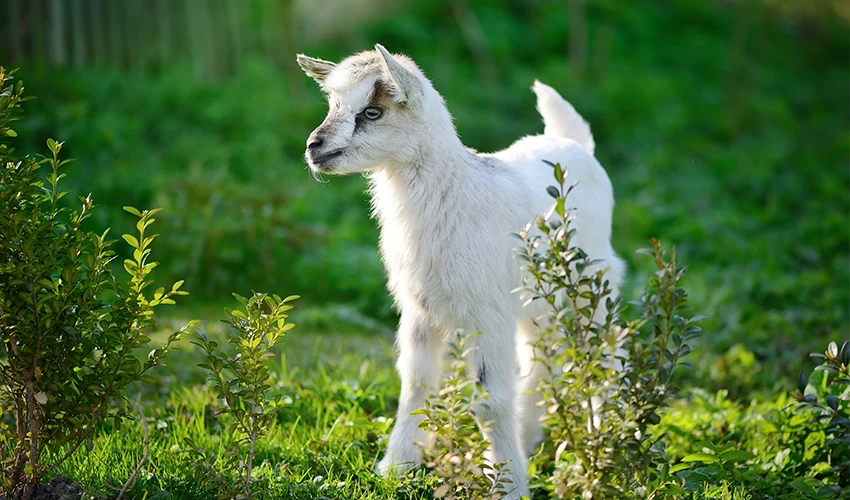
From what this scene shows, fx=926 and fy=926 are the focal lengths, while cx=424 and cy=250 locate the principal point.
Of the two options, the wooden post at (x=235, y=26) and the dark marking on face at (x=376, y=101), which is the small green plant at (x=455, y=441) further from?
the wooden post at (x=235, y=26)

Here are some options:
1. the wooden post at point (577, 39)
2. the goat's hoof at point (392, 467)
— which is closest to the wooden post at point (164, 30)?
the wooden post at point (577, 39)

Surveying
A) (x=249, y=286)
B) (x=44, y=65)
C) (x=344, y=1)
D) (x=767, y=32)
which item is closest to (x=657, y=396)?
(x=249, y=286)

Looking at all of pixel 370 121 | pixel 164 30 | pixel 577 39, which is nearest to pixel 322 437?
pixel 370 121

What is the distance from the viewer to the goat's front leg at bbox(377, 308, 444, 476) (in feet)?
13.8

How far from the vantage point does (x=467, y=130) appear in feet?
38.4

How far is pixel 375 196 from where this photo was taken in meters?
4.40

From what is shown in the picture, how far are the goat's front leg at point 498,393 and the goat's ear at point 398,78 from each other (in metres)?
1.04

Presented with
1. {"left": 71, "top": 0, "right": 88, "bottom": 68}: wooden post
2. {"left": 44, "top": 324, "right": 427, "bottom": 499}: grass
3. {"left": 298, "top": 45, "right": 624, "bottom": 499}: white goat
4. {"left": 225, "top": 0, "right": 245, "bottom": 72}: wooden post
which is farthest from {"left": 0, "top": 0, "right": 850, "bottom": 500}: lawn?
{"left": 298, "top": 45, "right": 624, "bottom": 499}: white goat

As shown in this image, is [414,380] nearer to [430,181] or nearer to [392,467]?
[392,467]

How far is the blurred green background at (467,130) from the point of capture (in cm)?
783

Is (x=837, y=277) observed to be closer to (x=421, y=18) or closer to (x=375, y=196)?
(x=375, y=196)

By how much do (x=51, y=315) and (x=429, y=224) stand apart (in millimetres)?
1612

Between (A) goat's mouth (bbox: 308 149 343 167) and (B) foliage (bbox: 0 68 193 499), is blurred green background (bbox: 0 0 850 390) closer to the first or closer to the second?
(A) goat's mouth (bbox: 308 149 343 167)

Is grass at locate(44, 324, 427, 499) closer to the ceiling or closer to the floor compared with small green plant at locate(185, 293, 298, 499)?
closer to the floor
